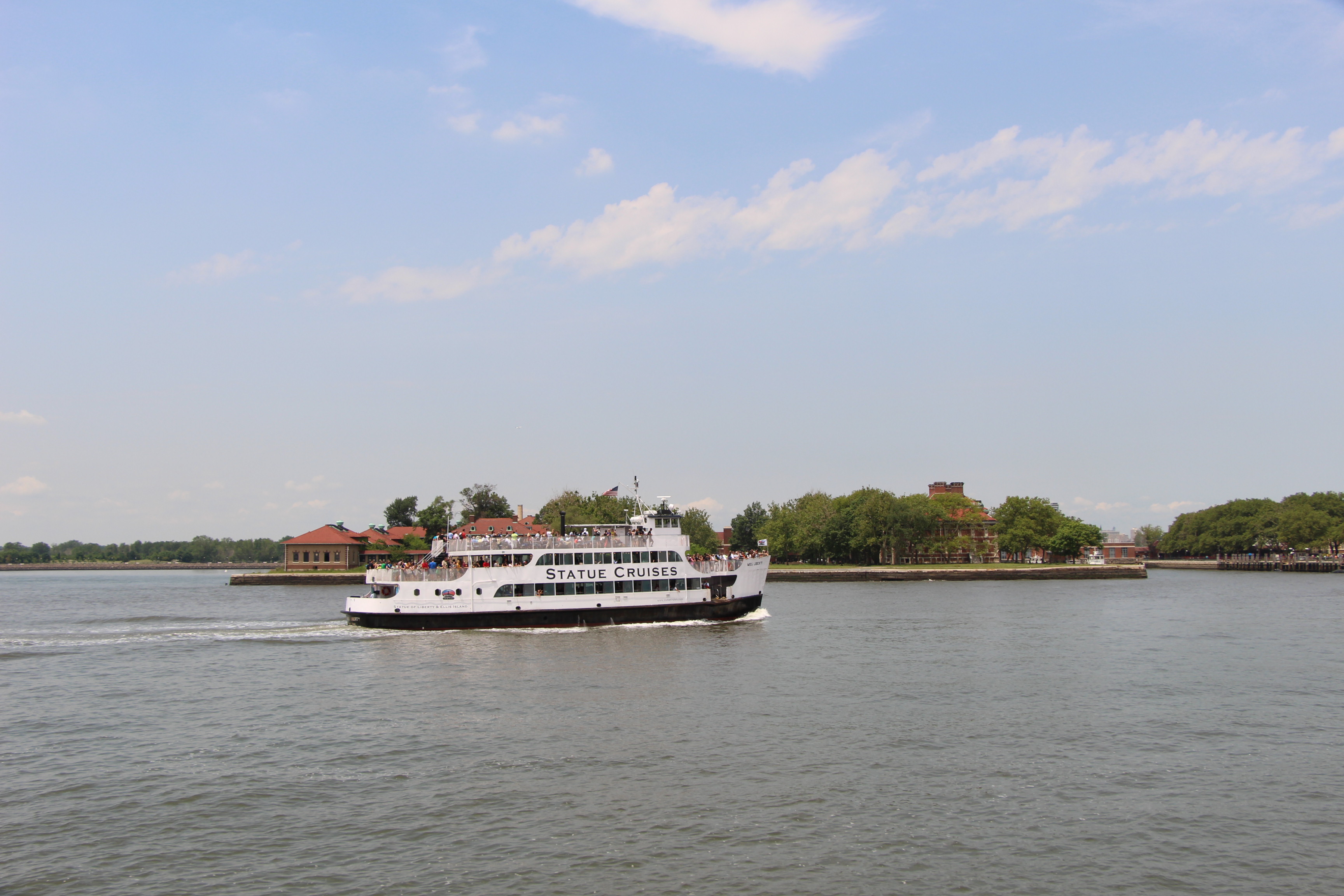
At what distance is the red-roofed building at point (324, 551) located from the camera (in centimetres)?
13350

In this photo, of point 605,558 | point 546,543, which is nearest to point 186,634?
point 546,543

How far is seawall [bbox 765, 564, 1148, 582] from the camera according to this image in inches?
4749

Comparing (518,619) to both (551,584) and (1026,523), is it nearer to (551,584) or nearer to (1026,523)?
(551,584)

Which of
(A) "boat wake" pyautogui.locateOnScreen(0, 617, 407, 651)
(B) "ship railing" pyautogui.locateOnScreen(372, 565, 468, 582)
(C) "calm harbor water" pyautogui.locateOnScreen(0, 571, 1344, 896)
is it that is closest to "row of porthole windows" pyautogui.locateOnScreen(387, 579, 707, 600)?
(B) "ship railing" pyautogui.locateOnScreen(372, 565, 468, 582)

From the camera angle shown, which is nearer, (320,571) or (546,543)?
(546,543)

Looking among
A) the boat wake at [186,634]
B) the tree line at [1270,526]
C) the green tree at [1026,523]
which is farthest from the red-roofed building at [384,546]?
the tree line at [1270,526]

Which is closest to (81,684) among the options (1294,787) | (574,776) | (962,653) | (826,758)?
(574,776)

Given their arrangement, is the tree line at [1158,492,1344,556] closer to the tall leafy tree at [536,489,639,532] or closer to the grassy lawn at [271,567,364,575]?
the tall leafy tree at [536,489,639,532]

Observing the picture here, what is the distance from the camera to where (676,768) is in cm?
2325

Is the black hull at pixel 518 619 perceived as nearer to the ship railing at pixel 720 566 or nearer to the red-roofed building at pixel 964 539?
the ship railing at pixel 720 566

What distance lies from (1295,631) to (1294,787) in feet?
119

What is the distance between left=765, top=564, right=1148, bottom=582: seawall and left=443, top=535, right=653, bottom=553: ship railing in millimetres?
66033

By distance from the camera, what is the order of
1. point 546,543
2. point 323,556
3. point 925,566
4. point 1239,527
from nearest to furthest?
point 546,543 < point 323,556 < point 925,566 < point 1239,527

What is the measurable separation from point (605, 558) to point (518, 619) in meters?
6.03
